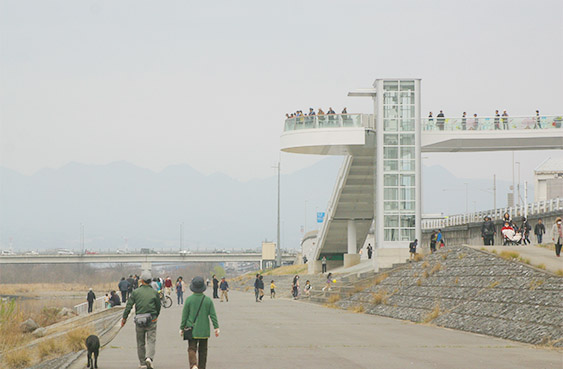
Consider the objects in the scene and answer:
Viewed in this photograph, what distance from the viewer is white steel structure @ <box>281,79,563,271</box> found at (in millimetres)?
46625

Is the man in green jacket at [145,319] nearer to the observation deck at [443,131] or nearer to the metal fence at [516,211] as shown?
the metal fence at [516,211]

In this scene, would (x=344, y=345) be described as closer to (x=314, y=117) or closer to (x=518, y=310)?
(x=518, y=310)

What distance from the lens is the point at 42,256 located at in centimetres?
12656

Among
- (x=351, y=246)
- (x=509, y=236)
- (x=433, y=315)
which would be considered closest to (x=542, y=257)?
(x=433, y=315)

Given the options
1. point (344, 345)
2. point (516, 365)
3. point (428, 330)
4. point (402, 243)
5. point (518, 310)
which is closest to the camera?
point (516, 365)

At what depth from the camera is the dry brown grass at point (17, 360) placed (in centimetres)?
1539

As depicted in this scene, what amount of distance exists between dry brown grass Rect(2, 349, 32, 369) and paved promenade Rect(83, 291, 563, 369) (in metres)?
1.48

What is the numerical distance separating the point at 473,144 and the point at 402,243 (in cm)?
795

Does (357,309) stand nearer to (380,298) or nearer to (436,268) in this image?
(380,298)

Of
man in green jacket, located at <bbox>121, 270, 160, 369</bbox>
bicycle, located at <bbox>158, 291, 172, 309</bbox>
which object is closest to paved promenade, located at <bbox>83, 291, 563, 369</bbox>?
man in green jacket, located at <bbox>121, 270, 160, 369</bbox>

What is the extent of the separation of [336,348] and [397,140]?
30908 mm

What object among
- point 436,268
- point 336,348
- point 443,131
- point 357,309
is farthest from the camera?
point 443,131

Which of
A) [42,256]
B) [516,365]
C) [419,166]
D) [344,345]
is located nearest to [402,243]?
[419,166]

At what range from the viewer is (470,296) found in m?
24.4
